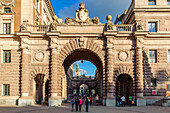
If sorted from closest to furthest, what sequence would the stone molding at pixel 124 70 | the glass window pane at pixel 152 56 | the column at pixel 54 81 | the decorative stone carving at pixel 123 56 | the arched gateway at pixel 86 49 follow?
the column at pixel 54 81
the arched gateway at pixel 86 49
the stone molding at pixel 124 70
the decorative stone carving at pixel 123 56
the glass window pane at pixel 152 56

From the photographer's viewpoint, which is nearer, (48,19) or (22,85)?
(22,85)

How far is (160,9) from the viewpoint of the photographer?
1231 inches

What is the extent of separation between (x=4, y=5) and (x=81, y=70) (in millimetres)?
112673

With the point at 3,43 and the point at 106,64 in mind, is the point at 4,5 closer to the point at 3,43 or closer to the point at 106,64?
the point at 3,43

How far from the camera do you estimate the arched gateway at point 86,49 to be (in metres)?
29.6

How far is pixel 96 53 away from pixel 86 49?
4.87 feet

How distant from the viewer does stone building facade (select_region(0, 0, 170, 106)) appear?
29672 mm

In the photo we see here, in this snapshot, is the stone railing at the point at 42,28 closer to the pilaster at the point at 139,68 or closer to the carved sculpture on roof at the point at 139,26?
the pilaster at the point at 139,68

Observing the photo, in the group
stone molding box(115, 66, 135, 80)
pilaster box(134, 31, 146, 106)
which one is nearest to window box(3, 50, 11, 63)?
stone molding box(115, 66, 135, 80)

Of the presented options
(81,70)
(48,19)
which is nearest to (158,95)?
(48,19)

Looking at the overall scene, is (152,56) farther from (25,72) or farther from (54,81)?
(25,72)

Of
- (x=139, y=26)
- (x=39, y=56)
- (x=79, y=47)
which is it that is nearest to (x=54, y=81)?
(x=39, y=56)

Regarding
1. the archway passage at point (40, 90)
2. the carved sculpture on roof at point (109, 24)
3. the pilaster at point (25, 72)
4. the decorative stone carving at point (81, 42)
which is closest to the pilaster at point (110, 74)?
the carved sculpture on roof at point (109, 24)

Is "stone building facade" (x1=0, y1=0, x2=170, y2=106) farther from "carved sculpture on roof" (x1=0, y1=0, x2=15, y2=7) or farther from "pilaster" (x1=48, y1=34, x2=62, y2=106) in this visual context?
"carved sculpture on roof" (x1=0, y1=0, x2=15, y2=7)
